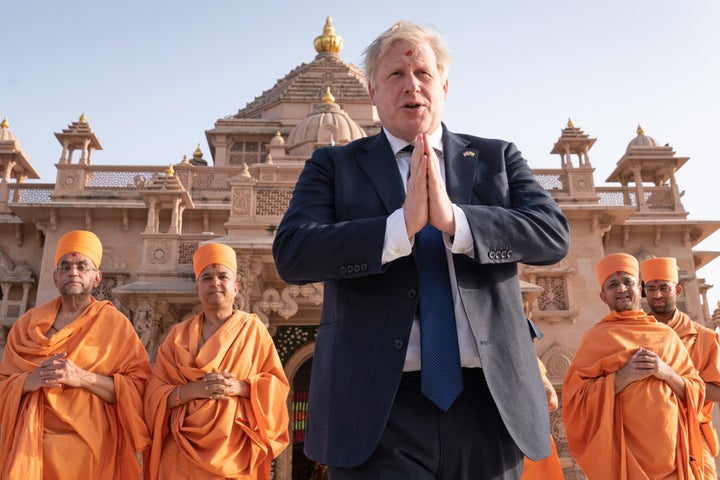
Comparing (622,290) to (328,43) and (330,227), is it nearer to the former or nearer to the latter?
(330,227)

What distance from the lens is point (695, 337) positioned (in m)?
4.66

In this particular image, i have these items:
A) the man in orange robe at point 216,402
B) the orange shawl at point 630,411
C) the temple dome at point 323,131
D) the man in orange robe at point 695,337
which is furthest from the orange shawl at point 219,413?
the temple dome at point 323,131

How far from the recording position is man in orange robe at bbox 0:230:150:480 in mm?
3473

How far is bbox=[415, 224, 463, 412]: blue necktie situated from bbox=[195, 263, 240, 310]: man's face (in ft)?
9.23

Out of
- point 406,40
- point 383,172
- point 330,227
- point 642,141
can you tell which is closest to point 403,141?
→ point 383,172

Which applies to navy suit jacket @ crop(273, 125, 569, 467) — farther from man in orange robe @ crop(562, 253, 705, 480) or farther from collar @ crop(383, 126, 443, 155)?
man in orange robe @ crop(562, 253, 705, 480)

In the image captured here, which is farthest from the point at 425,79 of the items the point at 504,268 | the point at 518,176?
the point at 504,268

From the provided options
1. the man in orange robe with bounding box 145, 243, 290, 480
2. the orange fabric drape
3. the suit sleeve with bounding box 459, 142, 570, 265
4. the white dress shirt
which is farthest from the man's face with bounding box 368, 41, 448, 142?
the orange fabric drape

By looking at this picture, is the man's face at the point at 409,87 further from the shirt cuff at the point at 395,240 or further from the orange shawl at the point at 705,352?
the orange shawl at the point at 705,352

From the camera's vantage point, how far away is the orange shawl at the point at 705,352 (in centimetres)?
434

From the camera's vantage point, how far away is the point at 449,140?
73.2 inches

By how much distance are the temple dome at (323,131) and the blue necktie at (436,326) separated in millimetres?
12702

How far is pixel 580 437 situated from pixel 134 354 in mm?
2973

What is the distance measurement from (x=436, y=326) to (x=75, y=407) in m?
2.84
